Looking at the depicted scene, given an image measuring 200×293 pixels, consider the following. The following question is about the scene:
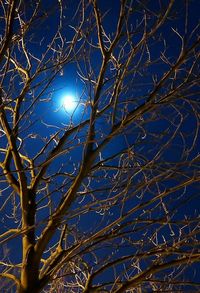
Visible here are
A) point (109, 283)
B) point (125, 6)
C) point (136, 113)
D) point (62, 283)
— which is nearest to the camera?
point (125, 6)

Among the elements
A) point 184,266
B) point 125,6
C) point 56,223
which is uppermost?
point 125,6

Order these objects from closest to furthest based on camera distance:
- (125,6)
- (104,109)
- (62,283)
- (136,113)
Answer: (125,6)
(136,113)
(104,109)
(62,283)

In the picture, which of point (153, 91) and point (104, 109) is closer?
point (153, 91)

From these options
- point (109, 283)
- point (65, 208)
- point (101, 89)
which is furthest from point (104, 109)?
point (109, 283)

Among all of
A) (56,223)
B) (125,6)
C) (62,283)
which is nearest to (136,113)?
(125,6)

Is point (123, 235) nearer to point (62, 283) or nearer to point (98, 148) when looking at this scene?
point (98, 148)

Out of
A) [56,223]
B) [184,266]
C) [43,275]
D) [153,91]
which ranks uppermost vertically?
[153,91]

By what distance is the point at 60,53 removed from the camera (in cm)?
332

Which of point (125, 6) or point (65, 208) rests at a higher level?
point (125, 6)

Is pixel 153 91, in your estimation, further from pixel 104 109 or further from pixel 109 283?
pixel 109 283

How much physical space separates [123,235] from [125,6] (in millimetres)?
1657

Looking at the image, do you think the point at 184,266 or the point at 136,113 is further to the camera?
the point at 184,266

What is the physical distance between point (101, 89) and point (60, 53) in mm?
488

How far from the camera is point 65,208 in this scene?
3195 millimetres
